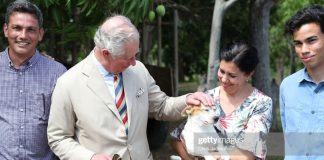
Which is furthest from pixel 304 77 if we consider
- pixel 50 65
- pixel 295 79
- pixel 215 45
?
pixel 215 45

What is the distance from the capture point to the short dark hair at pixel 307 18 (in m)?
2.88

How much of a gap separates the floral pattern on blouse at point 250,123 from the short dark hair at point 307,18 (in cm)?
45

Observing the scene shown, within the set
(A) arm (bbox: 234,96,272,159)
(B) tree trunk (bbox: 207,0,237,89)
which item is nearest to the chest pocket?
(A) arm (bbox: 234,96,272,159)

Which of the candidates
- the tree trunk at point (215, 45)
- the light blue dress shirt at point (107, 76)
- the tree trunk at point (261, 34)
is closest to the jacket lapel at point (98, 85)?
the light blue dress shirt at point (107, 76)

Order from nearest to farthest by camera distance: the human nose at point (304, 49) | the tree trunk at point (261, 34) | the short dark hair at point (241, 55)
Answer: the human nose at point (304, 49) < the short dark hair at point (241, 55) < the tree trunk at point (261, 34)

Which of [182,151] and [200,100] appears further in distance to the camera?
[182,151]

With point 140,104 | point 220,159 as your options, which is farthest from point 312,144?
point 140,104

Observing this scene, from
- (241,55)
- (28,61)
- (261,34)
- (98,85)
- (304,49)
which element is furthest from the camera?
(261,34)

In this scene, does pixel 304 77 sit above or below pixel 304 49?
below

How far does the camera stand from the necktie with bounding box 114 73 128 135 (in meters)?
3.10

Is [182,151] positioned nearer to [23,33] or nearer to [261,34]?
[23,33]

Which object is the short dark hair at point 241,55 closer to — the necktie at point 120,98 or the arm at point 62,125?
the necktie at point 120,98

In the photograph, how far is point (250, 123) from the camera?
9.59 ft

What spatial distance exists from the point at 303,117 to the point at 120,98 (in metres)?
1.09
